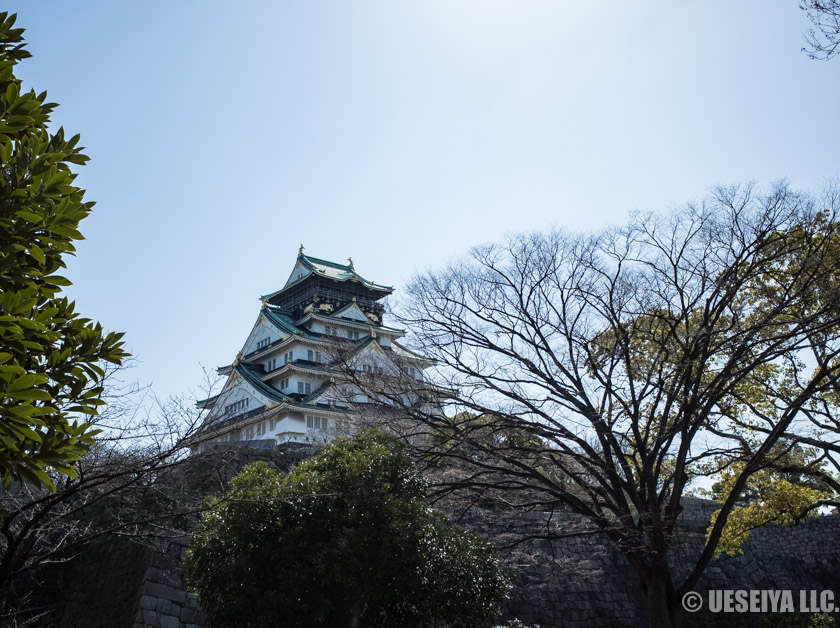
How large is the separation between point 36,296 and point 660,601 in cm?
975

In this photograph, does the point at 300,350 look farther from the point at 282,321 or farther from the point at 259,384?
the point at 259,384

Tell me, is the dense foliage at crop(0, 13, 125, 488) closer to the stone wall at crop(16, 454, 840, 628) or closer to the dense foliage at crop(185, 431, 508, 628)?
the dense foliage at crop(185, 431, 508, 628)

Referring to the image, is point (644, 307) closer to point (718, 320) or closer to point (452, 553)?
point (718, 320)

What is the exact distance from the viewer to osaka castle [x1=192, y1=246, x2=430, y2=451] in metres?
27.2

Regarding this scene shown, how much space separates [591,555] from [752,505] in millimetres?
5106

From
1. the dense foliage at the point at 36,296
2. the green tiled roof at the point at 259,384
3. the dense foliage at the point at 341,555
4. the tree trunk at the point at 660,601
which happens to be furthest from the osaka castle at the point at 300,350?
the dense foliage at the point at 36,296

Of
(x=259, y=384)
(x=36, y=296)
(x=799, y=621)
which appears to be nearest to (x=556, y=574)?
(x=799, y=621)

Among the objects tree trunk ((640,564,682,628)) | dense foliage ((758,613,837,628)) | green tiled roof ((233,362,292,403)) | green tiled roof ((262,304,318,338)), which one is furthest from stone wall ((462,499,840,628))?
green tiled roof ((262,304,318,338))

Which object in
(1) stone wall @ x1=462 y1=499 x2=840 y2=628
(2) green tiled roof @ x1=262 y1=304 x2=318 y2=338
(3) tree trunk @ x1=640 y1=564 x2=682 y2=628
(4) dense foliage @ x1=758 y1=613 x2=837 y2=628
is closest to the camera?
(3) tree trunk @ x1=640 y1=564 x2=682 y2=628

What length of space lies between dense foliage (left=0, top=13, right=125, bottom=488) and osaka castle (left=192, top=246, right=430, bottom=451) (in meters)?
16.9

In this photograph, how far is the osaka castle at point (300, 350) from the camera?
2723 cm

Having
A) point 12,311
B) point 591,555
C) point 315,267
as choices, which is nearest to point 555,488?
point 591,555

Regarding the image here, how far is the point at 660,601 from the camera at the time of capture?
10.2 metres

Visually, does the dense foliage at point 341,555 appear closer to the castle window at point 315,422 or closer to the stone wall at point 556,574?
the stone wall at point 556,574
